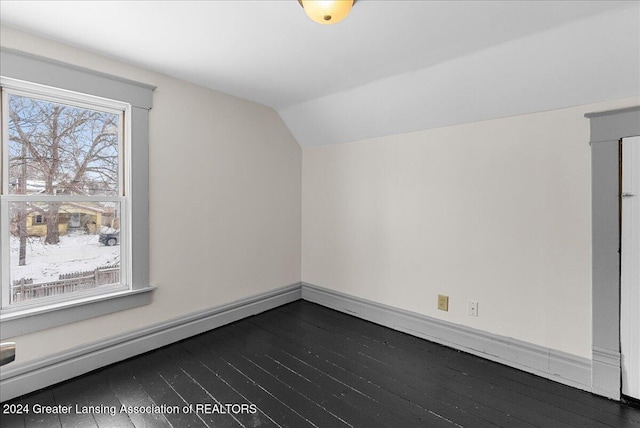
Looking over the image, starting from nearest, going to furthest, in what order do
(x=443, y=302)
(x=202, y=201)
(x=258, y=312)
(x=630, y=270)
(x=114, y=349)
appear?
(x=630, y=270), (x=114, y=349), (x=443, y=302), (x=202, y=201), (x=258, y=312)

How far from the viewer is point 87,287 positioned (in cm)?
216

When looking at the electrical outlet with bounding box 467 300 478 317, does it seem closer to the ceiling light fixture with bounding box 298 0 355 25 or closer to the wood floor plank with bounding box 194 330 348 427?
the wood floor plank with bounding box 194 330 348 427

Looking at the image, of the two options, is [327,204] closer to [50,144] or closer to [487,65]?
[487,65]

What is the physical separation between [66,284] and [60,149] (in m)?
0.90

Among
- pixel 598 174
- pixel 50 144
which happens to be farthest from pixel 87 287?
pixel 598 174

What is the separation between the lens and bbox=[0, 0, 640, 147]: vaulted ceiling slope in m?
1.59

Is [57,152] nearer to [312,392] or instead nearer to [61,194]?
[61,194]

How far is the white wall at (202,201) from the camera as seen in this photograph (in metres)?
2.15

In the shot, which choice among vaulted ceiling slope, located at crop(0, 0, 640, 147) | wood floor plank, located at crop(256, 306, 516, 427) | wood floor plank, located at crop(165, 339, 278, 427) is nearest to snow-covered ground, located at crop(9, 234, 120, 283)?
wood floor plank, located at crop(165, 339, 278, 427)

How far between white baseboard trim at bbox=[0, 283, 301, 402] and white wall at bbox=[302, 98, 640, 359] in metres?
1.03

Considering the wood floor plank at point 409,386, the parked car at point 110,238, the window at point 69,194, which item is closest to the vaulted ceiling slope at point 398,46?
the window at point 69,194

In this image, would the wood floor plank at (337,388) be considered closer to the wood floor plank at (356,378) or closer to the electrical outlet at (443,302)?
the wood floor plank at (356,378)

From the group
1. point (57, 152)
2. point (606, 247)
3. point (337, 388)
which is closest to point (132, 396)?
point (337, 388)

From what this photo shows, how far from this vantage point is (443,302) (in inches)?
101
